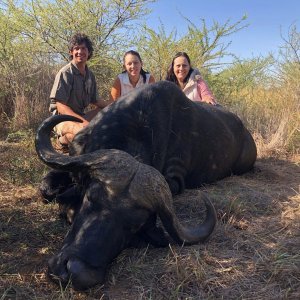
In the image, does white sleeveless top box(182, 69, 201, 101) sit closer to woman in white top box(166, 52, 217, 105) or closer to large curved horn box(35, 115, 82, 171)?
woman in white top box(166, 52, 217, 105)

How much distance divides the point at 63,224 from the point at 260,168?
306 centimetres

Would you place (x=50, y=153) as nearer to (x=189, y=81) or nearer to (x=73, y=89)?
(x=73, y=89)

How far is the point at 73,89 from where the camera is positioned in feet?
17.7

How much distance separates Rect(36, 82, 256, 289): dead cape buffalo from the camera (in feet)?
7.59

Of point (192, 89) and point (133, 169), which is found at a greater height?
point (192, 89)

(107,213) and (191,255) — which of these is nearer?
(107,213)

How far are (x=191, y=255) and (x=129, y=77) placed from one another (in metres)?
3.59

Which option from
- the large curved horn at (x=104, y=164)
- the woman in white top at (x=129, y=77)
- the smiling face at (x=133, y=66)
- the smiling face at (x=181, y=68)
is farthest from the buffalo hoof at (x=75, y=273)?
the smiling face at (x=181, y=68)

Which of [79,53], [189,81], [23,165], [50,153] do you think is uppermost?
[79,53]

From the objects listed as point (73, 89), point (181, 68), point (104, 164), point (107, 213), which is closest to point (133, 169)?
point (104, 164)

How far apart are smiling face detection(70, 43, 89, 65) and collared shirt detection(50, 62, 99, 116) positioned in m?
0.09

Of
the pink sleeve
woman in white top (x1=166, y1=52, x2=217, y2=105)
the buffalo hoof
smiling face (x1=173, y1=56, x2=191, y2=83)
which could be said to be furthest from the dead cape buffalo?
smiling face (x1=173, y1=56, x2=191, y2=83)

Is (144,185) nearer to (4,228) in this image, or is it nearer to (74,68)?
(4,228)

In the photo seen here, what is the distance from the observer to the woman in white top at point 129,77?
5.47 meters
